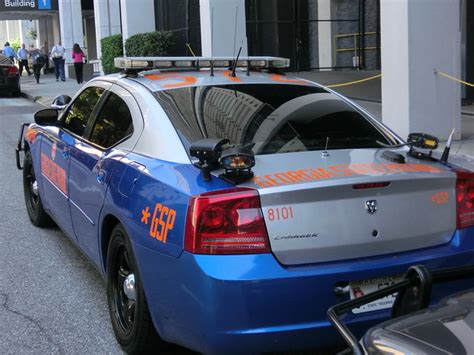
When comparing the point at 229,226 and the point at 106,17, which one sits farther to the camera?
the point at 106,17

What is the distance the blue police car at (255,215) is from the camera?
2.91 metres

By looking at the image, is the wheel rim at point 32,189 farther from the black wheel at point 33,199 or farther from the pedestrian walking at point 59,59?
the pedestrian walking at point 59,59

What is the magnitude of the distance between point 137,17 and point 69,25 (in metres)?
9.95

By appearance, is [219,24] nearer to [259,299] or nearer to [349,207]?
[349,207]

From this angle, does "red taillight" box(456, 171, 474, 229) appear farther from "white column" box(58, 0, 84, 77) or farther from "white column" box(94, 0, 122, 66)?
"white column" box(58, 0, 84, 77)

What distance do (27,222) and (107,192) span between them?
10.8 feet

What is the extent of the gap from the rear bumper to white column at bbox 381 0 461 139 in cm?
696

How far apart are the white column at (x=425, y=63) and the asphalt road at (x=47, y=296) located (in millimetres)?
5851

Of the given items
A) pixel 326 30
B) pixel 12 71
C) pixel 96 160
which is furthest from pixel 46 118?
pixel 326 30

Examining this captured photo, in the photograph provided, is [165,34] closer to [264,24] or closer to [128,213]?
[264,24]

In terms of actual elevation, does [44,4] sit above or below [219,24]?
above

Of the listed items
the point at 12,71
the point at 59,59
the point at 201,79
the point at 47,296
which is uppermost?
the point at 59,59

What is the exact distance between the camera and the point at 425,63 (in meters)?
9.59

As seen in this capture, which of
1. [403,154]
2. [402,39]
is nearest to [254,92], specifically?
[403,154]
